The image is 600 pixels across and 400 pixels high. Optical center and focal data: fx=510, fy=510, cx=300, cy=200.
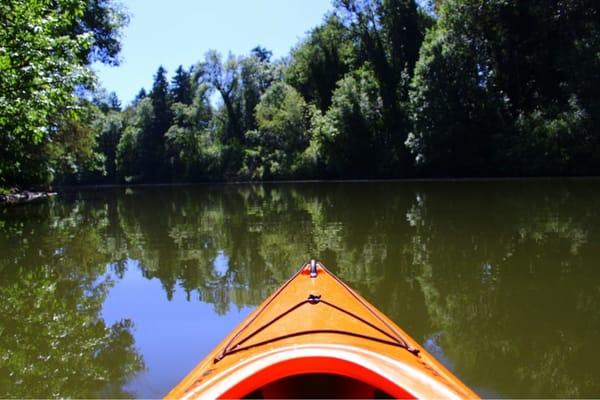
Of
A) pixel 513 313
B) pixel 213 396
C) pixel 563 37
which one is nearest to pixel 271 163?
pixel 563 37

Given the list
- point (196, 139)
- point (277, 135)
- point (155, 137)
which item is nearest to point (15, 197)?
point (277, 135)

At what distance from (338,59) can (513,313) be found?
32.2 meters

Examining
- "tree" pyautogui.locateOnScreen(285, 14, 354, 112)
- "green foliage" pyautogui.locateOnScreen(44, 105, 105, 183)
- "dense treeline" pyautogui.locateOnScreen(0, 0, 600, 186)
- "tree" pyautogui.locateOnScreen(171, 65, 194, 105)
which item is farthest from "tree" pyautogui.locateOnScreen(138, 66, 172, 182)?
"green foliage" pyautogui.locateOnScreen(44, 105, 105, 183)

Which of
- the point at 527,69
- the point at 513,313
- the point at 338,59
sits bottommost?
the point at 513,313

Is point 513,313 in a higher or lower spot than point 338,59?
lower

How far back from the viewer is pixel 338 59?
114ft

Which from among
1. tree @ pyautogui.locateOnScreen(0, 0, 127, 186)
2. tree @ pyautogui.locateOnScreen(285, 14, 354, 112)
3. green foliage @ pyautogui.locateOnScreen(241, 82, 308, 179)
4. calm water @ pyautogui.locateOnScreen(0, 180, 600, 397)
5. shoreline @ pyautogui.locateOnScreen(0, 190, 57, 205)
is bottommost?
calm water @ pyautogui.locateOnScreen(0, 180, 600, 397)

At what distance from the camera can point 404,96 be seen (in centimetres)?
2886

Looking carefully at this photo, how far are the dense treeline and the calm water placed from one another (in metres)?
3.17

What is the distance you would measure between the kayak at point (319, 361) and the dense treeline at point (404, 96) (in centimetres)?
706

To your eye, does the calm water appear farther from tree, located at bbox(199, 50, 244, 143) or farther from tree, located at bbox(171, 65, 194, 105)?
Answer: tree, located at bbox(171, 65, 194, 105)

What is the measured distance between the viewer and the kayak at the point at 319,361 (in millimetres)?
1878

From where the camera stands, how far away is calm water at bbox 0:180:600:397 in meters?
3.54

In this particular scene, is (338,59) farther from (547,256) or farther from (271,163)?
(547,256)
